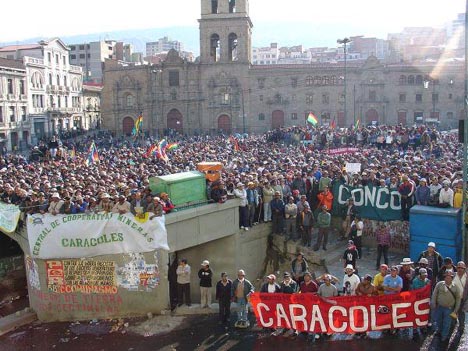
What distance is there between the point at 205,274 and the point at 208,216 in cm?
304

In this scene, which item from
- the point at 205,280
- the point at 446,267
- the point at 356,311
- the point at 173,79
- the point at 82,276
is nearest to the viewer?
the point at 356,311

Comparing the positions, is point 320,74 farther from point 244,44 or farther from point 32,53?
point 32,53

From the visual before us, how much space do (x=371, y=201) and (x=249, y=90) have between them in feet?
165

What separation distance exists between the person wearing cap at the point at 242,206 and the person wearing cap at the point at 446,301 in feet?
23.8

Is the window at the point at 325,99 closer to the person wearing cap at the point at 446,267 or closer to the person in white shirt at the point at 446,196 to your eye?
the person in white shirt at the point at 446,196

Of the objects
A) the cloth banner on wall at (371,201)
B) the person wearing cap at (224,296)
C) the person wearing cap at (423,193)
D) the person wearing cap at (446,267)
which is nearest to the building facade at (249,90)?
the cloth banner on wall at (371,201)

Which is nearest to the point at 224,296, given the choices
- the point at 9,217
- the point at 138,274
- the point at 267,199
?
the point at 138,274

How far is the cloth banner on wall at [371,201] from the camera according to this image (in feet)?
54.1

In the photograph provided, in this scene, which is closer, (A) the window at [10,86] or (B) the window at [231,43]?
(A) the window at [10,86]

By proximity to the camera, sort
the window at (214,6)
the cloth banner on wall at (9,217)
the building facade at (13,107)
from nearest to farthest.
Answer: the cloth banner on wall at (9,217)
the building facade at (13,107)
the window at (214,6)

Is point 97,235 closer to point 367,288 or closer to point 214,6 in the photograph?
point 367,288

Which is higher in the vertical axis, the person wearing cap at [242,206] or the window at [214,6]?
the window at [214,6]

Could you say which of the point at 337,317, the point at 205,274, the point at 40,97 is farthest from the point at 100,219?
the point at 40,97

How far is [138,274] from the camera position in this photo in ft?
47.2
